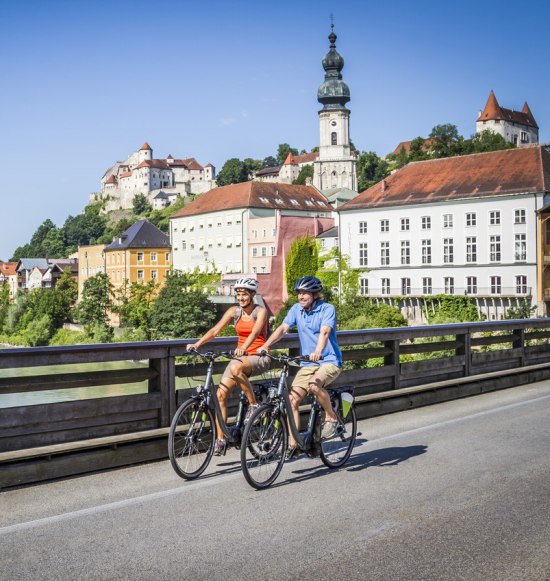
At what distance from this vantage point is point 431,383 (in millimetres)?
13508

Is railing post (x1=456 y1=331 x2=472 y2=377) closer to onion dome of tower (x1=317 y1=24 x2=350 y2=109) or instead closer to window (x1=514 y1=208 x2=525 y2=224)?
window (x1=514 y1=208 x2=525 y2=224)

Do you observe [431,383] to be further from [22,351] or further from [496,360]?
[22,351]

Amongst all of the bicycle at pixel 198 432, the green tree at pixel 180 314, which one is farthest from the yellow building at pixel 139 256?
the bicycle at pixel 198 432

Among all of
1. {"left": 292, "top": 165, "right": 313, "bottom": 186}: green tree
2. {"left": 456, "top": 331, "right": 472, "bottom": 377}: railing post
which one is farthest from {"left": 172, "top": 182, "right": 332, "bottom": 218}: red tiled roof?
{"left": 456, "top": 331, "right": 472, "bottom": 377}: railing post

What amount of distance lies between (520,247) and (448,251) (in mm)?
7310

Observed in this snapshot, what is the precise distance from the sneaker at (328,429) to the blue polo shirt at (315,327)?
56cm

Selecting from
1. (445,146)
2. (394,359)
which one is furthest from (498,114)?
(394,359)

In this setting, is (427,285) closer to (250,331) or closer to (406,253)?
(406,253)

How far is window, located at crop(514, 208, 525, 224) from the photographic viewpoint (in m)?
73.2

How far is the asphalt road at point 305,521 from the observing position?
17.4 feet

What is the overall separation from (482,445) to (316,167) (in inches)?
5604

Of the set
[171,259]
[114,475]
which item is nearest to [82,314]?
[171,259]

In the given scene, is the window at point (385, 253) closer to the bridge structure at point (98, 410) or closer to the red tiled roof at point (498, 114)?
the bridge structure at point (98, 410)

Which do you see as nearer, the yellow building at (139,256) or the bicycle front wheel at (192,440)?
the bicycle front wheel at (192,440)
